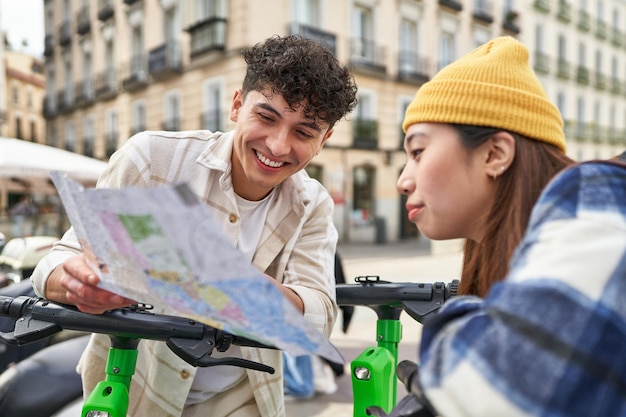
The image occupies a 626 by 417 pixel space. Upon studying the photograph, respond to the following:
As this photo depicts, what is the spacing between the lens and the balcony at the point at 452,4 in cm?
1752

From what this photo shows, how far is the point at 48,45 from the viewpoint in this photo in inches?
915

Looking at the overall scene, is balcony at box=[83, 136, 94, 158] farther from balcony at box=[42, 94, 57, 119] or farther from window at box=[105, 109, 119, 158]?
balcony at box=[42, 94, 57, 119]

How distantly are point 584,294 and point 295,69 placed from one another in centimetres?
93

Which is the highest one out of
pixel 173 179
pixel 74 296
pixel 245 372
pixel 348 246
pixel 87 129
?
pixel 87 129

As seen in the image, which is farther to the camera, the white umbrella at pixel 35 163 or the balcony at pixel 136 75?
the balcony at pixel 136 75

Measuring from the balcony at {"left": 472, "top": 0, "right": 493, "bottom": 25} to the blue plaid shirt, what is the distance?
19876mm

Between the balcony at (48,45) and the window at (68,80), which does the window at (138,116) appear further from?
the balcony at (48,45)

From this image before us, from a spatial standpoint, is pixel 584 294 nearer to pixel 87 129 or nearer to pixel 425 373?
pixel 425 373

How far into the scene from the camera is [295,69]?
1.33 m

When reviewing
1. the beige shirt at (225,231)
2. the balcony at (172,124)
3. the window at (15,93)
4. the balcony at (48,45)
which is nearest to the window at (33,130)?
the window at (15,93)

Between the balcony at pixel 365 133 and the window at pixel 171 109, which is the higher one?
the window at pixel 171 109

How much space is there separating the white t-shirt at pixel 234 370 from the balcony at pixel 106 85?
18.4 meters

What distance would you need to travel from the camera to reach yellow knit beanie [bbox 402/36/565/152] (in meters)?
0.88

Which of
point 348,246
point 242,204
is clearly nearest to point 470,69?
point 242,204
